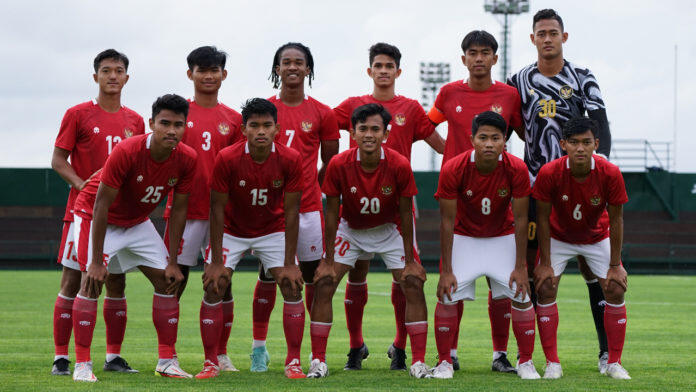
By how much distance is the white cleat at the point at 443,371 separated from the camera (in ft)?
20.2

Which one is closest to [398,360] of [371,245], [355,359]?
[355,359]

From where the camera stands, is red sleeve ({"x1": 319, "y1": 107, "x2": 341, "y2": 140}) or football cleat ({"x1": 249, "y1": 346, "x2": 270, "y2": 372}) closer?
football cleat ({"x1": 249, "y1": 346, "x2": 270, "y2": 372})

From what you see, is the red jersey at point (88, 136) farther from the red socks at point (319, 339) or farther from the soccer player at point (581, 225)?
the soccer player at point (581, 225)

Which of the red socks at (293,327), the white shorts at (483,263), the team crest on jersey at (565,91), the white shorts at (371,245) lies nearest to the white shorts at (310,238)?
the white shorts at (371,245)

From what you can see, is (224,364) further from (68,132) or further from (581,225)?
(581,225)

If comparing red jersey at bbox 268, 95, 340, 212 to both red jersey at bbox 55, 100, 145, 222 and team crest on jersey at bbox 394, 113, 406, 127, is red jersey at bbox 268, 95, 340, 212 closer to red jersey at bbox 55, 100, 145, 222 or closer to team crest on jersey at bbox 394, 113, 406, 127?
team crest on jersey at bbox 394, 113, 406, 127

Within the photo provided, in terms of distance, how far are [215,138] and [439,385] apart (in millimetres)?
2622

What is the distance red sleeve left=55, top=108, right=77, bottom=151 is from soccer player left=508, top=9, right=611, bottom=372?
361 cm

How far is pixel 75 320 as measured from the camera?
243 inches

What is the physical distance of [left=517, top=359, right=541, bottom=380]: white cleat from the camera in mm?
6199

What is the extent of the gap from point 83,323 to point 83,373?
363 millimetres

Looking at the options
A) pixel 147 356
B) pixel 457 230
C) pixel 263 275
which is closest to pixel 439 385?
pixel 457 230

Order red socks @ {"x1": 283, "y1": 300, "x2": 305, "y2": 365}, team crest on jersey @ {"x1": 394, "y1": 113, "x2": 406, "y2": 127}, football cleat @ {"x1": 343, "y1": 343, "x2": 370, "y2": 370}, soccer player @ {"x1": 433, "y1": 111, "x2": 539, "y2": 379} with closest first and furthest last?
1. soccer player @ {"x1": 433, "y1": 111, "x2": 539, "y2": 379}
2. red socks @ {"x1": 283, "y1": 300, "x2": 305, "y2": 365}
3. football cleat @ {"x1": 343, "y1": 343, "x2": 370, "y2": 370}
4. team crest on jersey @ {"x1": 394, "y1": 113, "x2": 406, "y2": 127}

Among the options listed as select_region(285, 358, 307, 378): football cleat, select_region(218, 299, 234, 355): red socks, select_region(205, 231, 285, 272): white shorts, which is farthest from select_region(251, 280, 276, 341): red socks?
select_region(285, 358, 307, 378): football cleat
